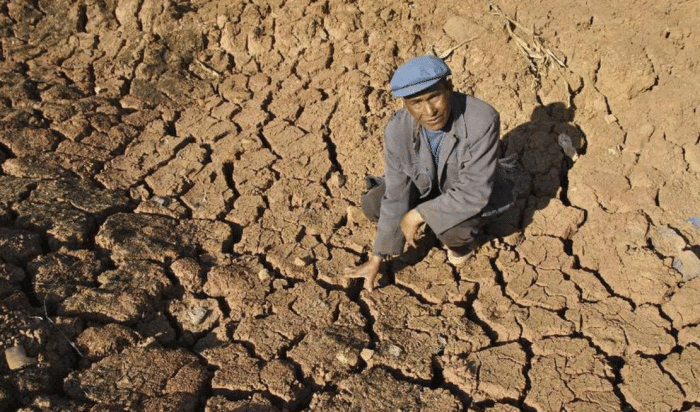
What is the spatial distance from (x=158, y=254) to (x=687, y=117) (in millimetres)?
2944

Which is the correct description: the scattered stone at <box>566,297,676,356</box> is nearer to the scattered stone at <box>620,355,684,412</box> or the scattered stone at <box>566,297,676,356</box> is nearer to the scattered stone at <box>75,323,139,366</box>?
the scattered stone at <box>620,355,684,412</box>

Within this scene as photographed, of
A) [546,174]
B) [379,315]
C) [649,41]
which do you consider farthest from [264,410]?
[649,41]

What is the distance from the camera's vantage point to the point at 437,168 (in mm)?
3049

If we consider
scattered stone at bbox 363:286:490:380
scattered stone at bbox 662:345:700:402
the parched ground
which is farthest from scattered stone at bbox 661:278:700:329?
scattered stone at bbox 363:286:490:380

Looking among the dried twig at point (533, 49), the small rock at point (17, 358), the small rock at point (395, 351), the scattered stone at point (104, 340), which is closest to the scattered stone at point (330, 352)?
the small rock at point (395, 351)

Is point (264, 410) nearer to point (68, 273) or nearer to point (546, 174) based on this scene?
point (68, 273)

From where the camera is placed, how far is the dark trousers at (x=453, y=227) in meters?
3.05

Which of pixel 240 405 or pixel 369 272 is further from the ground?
pixel 369 272

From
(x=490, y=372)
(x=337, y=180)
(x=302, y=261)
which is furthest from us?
(x=337, y=180)

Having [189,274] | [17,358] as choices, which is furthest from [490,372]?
[17,358]

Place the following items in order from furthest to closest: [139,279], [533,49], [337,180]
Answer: [533,49]
[337,180]
[139,279]

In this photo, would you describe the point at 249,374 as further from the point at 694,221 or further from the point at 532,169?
the point at 694,221

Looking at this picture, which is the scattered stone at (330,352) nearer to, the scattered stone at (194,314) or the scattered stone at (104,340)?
the scattered stone at (194,314)

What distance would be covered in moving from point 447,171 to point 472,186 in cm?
18
